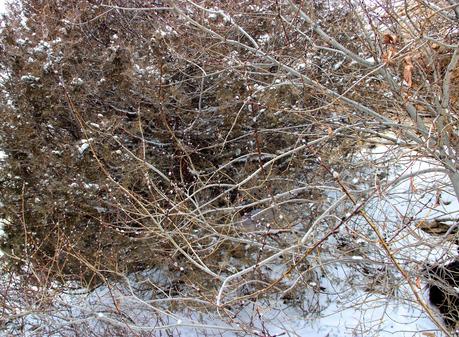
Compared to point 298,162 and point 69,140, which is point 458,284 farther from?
point 69,140

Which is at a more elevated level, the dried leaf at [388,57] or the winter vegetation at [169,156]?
Answer: the dried leaf at [388,57]

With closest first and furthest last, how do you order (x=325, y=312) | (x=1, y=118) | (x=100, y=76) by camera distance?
1. (x=1, y=118)
2. (x=100, y=76)
3. (x=325, y=312)

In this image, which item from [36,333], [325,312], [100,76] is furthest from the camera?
[325,312]

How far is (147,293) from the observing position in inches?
223

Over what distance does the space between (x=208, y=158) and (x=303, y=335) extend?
259 cm

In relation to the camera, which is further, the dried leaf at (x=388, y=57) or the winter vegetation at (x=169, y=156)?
the winter vegetation at (x=169, y=156)

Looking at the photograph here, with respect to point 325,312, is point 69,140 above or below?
above

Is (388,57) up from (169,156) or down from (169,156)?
up

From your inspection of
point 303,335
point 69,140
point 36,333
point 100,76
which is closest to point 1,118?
point 69,140

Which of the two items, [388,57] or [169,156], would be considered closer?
→ [388,57]

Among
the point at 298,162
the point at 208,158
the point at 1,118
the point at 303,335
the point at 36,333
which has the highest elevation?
the point at 298,162

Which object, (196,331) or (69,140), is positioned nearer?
(69,140)

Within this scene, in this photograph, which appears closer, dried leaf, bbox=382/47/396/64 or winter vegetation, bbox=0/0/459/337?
dried leaf, bbox=382/47/396/64

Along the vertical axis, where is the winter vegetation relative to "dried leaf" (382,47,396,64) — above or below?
below
